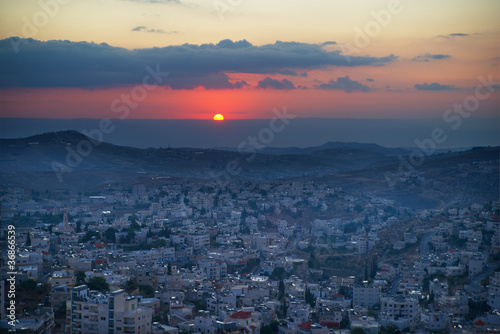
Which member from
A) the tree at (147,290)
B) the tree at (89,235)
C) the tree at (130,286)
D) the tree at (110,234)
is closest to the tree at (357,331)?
the tree at (147,290)

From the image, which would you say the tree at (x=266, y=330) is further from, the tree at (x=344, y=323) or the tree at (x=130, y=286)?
the tree at (x=130, y=286)

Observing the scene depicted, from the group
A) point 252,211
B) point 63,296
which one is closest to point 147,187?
point 252,211

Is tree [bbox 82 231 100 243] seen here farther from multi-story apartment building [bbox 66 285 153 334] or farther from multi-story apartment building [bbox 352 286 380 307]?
multi-story apartment building [bbox 66 285 153 334]

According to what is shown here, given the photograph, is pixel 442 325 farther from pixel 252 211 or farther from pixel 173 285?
pixel 252 211

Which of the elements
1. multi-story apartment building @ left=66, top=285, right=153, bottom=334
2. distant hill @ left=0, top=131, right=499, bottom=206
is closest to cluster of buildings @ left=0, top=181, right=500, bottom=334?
multi-story apartment building @ left=66, top=285, right=153, bottom=334

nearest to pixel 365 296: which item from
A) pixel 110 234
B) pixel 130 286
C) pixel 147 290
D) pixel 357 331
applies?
pixel 357 331

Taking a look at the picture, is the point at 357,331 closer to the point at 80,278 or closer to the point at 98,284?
the point at 98,284
